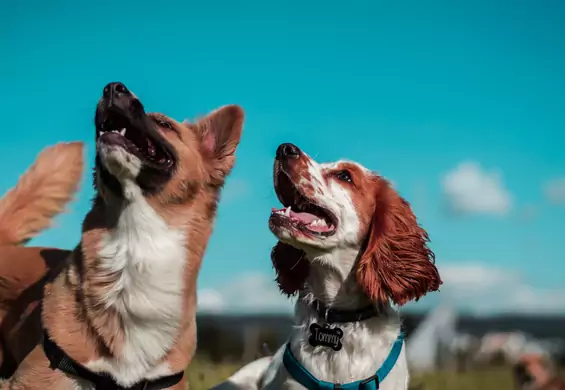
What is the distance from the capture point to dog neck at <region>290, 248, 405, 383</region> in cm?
491

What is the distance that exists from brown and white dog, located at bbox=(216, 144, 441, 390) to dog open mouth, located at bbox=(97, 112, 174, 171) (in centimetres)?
82

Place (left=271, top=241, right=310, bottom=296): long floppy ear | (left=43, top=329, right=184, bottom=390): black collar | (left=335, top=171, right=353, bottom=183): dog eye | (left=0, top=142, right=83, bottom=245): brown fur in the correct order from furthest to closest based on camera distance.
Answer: (left=0, top=142, right=83, bottom=245): brown fur < (left=271, top=241, right=310, bottom=296): long floppy ear < (left=335, top=171, right=353, bottom=183): dog eye < (left=43, top=329, right=184, bottom=390): black collar

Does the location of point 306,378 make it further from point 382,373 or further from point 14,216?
point 14,216

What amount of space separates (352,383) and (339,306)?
1.70ft

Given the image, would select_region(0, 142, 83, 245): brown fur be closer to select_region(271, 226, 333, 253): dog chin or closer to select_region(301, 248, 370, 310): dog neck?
select_region(271, 226, 333, 253): dog chin

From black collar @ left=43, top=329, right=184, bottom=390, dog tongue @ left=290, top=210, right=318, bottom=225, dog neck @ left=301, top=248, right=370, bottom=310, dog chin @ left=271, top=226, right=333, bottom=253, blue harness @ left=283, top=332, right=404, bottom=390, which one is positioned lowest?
black collar @ left=43, top=329, right=184, bottom=390

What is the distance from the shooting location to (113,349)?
178 inches

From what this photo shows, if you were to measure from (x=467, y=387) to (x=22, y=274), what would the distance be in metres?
5.62

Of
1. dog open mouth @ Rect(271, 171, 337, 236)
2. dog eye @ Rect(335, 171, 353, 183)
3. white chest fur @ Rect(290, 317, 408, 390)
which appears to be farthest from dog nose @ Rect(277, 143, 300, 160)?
white chest fur @ Rect(290, 317, 408, 390)

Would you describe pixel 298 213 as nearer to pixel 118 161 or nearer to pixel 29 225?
pixel 118 161

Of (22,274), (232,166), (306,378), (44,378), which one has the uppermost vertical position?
(232,166)

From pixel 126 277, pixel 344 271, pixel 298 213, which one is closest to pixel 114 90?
pixel 126 277

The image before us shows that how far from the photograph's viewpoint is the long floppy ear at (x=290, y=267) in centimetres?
532

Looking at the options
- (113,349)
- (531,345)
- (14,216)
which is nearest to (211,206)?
(113,349)
